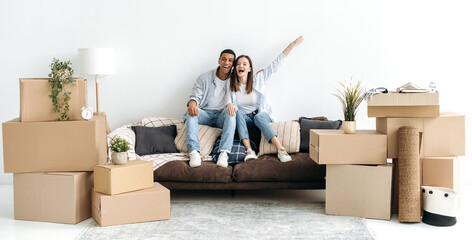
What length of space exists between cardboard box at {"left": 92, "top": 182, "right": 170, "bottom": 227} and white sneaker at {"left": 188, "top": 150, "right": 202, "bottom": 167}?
1.77 ft

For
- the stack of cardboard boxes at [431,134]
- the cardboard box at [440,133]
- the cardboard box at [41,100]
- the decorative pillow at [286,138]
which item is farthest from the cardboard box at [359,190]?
the cardboard box at [41,100]

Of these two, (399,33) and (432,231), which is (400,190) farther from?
(399,33)

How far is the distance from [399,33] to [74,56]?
3.21m

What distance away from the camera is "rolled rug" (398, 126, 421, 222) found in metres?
3.71

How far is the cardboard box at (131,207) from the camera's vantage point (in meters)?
3.68

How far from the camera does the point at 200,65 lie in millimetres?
5312

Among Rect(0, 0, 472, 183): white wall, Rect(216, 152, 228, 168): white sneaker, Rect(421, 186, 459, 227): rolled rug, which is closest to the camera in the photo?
Rect(421, 186, 459, 227): rolled rug

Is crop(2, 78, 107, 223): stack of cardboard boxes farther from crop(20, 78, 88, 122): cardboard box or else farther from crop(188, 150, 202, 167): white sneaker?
crop(188, 150, 202, 167): white sneaker

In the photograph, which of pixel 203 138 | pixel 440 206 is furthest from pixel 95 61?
pixel 440 206

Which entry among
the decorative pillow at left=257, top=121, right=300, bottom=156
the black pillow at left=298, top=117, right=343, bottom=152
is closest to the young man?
the decorative pillow at left=257, top=121, right=300, bottom=156

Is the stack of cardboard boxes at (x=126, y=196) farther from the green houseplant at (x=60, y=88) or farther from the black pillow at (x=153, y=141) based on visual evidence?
the black pillow at (x=153, y=141)

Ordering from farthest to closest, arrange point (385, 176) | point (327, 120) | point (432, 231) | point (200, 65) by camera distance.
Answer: point (200, 65), point (327, 120), point (385, 176), point (432, 231)

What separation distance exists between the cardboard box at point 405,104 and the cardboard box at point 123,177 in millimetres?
1720

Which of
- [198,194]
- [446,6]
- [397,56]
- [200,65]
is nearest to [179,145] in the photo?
[198,194]
